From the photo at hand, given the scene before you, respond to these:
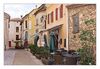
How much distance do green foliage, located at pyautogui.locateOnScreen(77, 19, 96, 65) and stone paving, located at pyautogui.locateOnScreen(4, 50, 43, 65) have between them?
0.51 m

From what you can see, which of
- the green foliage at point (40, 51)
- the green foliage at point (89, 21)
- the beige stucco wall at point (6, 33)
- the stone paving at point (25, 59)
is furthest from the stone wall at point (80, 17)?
the beige stucco wall at point (6, 33)

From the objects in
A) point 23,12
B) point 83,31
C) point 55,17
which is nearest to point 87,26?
point 83,31

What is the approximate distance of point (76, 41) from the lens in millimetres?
5375

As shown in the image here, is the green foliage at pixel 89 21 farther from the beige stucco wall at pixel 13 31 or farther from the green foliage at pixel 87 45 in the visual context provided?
the beige stucco wall at pixel 13 31

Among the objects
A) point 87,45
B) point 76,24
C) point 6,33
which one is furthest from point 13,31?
point 87,45

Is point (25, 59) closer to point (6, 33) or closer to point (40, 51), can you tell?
point (40, 51)

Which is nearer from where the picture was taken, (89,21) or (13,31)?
(89,21)

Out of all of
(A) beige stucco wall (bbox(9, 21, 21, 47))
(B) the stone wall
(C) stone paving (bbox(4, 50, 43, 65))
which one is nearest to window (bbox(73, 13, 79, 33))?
(B) the stone wall

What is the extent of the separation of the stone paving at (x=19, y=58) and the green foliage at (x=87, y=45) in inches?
20.1

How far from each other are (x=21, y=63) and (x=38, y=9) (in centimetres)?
68

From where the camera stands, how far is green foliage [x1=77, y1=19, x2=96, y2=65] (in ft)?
17.5

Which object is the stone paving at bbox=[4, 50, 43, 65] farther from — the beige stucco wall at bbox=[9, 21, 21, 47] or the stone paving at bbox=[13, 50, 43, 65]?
the beige stucco wall at bbox=[9, 21, 21, 47]

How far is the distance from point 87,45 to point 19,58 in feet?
2.74

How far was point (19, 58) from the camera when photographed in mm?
5383
